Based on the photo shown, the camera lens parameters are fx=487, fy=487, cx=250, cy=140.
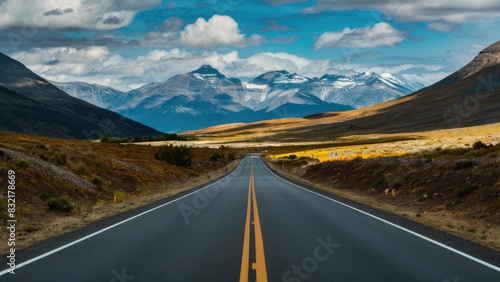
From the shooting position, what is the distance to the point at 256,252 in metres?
10.7

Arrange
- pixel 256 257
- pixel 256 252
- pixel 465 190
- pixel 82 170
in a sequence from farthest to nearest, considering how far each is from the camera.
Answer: pixel 82 170 → pixel 465 190 → pixel 256 252 → pixel 256 257

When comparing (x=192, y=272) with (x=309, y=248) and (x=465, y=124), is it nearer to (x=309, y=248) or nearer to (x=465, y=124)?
(x=309, y=248)

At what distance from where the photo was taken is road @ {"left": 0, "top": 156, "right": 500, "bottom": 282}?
28.7 ft

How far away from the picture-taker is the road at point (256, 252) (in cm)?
875

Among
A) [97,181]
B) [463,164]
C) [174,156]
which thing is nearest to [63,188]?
[97,181]

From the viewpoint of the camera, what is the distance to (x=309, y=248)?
11.1 metres

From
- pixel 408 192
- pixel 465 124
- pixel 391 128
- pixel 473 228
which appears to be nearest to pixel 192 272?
pixel 473 228

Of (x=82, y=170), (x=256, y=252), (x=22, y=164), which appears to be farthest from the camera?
(x=82, y=170)

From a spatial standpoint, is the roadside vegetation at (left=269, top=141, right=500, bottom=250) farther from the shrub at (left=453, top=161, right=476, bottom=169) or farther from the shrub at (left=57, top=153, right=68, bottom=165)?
the shrub at (left=57, top=153, right=68, bottom=165)

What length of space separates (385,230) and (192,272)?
7255 mm

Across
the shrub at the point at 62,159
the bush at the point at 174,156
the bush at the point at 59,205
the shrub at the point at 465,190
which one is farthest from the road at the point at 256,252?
the bush at the point at 174,156
